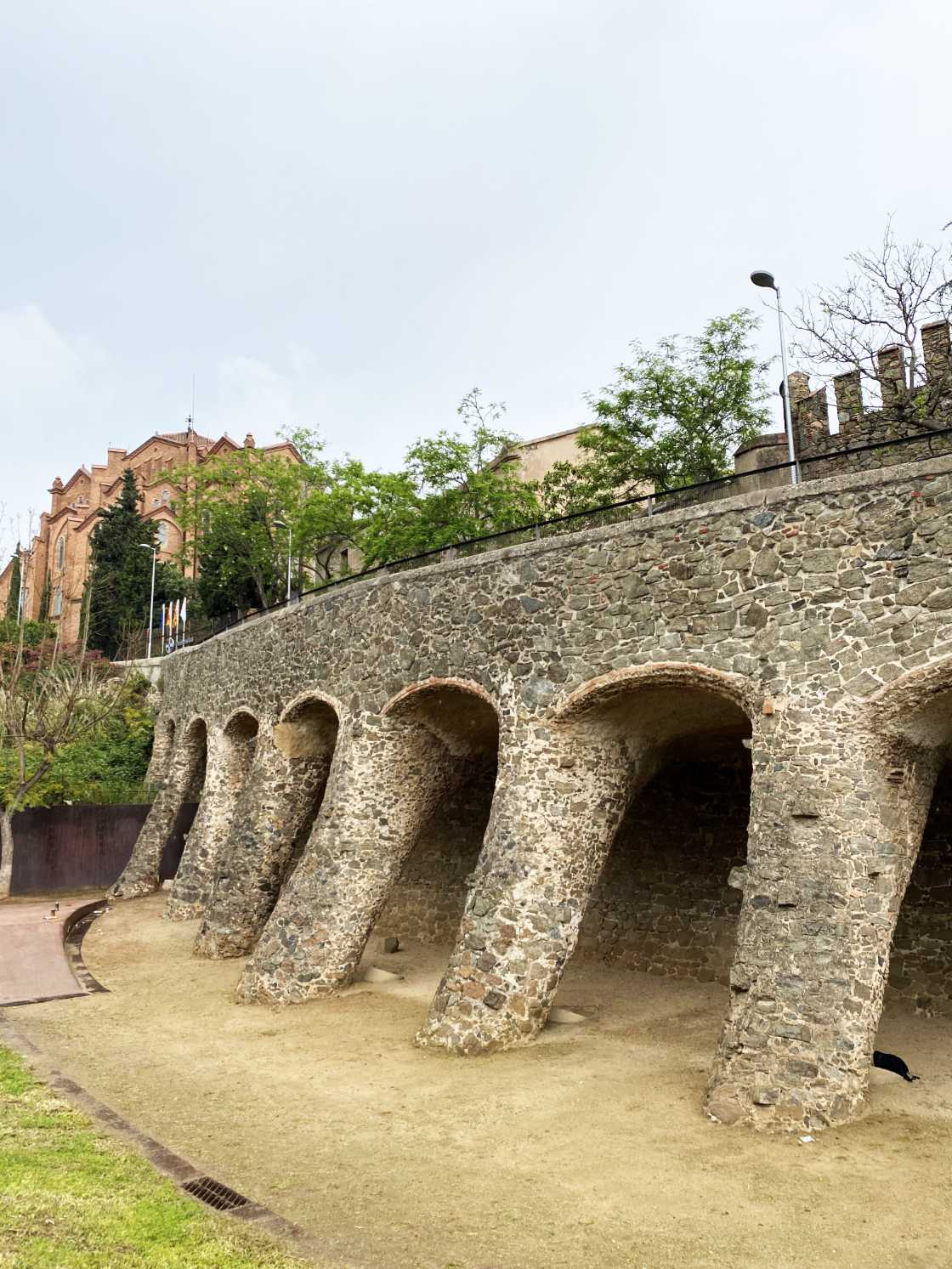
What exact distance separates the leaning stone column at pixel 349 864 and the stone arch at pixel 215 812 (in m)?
5.97

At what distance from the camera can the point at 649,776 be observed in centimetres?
1097

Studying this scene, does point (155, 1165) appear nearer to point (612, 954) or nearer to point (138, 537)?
point (612, 954)

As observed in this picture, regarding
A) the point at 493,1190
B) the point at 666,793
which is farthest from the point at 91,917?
the point at 493,1190

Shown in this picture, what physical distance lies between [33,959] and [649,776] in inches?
390

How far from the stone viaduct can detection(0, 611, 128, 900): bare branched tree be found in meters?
7.56

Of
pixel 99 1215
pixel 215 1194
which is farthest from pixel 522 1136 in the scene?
pixel 99 1215

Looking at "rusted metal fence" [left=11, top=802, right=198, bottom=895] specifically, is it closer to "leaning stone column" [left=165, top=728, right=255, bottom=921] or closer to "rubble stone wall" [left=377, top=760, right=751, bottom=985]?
"leaning stone column" [left=165, top=728, right=255, bottom=921]

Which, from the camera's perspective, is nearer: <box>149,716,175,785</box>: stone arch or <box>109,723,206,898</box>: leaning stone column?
<box>109,723,206,898</box>: leaning stone column

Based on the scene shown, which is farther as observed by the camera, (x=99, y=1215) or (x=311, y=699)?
(x=311, y=699)

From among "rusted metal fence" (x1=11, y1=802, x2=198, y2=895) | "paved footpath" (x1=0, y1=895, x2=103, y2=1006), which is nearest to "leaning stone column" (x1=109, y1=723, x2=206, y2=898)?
"rusted metal fence" (x1=11, y1=802, x2=198, y2=895)

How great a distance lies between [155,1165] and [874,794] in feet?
21.1

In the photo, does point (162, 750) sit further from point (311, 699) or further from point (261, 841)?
point (311, 699)

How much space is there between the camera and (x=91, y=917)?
18.2 m

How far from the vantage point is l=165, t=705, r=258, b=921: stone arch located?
1777cm
